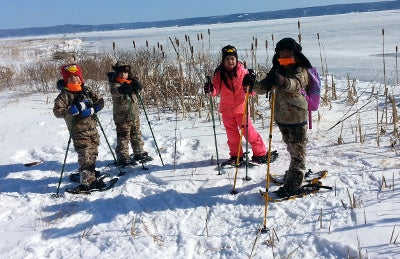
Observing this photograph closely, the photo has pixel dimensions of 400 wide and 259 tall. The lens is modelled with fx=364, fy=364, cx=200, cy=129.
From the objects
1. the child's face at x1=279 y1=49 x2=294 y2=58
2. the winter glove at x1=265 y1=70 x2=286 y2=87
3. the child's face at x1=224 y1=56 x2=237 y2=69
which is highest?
the child's face at x1=279 y1=49 x2=294 y2=58

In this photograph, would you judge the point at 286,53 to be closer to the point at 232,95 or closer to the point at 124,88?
the point at 232,95

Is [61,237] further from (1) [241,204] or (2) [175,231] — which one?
(1) [241,204]

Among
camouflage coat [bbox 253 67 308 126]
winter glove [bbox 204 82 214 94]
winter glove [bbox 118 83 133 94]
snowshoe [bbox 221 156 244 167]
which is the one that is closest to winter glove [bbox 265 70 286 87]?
camouflage coat [bbox 253 67 308 126]

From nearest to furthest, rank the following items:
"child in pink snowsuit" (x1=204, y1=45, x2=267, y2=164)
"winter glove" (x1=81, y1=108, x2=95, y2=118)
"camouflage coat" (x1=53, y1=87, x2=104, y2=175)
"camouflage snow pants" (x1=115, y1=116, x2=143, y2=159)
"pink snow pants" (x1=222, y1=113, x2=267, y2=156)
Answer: "winter glove" (x1=81, y1=108, x2=95, y2=118)
"camouflage coat" (x1=53, y1=87, x2=104, y2=175)
"child in pink snowsuit" (x1=204, y1=45, x2=267, y2=164)
"pink snow pants" (x1=222, y1=113, x2=267, y2=156)
"camouflage snow pants" (x1=115, y1=116, x2=143, y2=159)

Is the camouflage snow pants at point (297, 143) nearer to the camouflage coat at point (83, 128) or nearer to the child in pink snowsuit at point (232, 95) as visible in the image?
the child in pink snowsuit at point (232, 95)

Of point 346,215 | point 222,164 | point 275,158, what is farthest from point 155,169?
point 346,215

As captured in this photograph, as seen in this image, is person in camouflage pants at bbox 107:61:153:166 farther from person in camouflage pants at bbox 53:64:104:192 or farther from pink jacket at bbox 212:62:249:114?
pink jacket at bbox 212:62:249:114

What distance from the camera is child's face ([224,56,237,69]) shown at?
14.5 ft

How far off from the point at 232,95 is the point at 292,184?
54.2 inches

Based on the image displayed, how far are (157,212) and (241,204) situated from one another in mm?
885

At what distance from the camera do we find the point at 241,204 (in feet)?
12.5

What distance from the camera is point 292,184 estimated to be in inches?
151

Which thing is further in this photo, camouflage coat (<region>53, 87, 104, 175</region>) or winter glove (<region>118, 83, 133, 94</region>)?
winter glove (<region>118, 83, 133, 94</region>)

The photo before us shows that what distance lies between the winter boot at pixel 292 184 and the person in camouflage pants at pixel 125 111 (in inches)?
81.5
